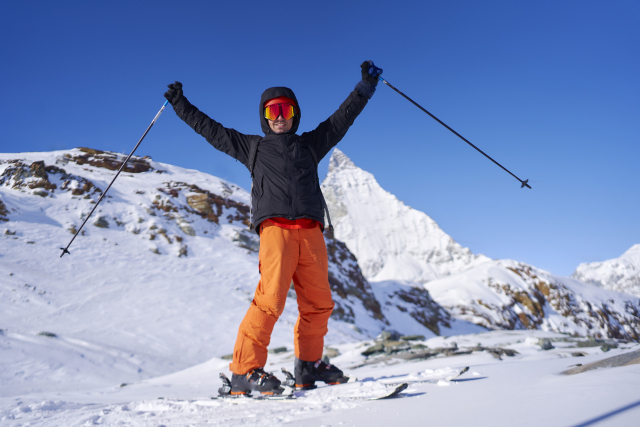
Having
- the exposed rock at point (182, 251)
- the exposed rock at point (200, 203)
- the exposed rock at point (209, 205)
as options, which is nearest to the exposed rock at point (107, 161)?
the exposed rock at point (209, 205)

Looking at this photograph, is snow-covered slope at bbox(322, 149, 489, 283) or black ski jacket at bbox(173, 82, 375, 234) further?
snow-covered slope at bbox(322, 149, 489, 283)

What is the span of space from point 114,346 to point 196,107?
7645mm

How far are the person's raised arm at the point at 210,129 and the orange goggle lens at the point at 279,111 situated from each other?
0.23m

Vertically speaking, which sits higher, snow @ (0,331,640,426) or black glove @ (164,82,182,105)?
black glove @ (164,82,182,105)

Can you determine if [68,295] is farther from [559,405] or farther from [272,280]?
[559,405]

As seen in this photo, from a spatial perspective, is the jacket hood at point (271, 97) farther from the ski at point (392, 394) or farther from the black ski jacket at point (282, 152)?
the ski at point (392, 394)

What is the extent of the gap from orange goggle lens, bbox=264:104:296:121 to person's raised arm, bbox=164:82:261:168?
0.77 feet

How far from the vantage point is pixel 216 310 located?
42.2ft

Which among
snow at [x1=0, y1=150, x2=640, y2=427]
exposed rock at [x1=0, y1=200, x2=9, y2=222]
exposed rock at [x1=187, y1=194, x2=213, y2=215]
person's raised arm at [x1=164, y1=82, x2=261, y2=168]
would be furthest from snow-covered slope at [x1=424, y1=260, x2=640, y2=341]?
person's raised arm at [x1=164, y1=82, x2=261, y2=168]

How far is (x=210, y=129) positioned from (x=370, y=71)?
156cm

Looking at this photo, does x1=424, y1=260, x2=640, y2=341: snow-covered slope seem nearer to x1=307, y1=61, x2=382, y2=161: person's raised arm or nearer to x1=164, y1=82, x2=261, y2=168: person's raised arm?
x1=307, y1=61, x2=382, y2=161: person's raised arm

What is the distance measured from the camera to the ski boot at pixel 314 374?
3.14m

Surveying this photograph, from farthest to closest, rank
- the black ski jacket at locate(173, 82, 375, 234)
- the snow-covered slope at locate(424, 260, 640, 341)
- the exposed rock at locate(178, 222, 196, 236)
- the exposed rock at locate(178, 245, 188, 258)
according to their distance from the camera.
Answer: the snow-covered slope at locate(424, 260, 640, 341), the exposed rock at locate(178, 222, 196, 236), the exposed rock at locate(178, 245, 188, 258), the black ski jacket at locate(173, 82, 375, 234)

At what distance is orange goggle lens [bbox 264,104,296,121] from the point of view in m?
3.32
